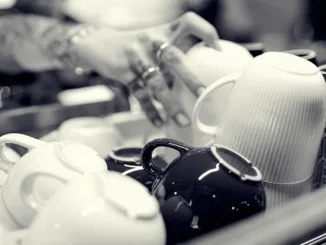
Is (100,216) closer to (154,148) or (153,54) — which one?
(154,148)

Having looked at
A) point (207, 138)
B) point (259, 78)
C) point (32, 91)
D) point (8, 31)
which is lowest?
point (32, 91)

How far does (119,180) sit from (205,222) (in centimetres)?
11

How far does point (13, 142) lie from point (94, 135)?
0.76ft

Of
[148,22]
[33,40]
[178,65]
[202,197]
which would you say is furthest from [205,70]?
[33,40]

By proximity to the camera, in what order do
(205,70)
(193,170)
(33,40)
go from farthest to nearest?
(33,40) < (205,70) < (193,170)

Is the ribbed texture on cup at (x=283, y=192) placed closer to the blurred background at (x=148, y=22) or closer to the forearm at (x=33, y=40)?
the blurred background at (x=148, y=22)

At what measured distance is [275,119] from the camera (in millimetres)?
521

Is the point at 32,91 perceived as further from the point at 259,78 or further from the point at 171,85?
the point at 259,78

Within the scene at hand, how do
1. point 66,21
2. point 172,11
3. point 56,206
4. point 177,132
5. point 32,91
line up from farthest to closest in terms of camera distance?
point 32,91
point 66,21
point 172,11
point 177,132
point 56,206

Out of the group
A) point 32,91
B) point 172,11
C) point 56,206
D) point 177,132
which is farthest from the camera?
point 32,91

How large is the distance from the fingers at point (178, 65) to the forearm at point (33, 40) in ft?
0.72

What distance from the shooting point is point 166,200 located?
429 millimetres

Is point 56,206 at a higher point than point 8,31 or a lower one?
higher

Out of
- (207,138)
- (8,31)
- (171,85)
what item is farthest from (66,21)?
(207,138)
